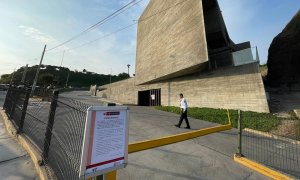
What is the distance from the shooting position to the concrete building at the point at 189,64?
51.5ft

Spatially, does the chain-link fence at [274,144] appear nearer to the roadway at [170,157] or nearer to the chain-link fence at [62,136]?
the roadway at [170,157]

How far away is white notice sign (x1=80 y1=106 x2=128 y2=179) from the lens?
7.11ft

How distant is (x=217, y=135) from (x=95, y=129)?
28.0 ft

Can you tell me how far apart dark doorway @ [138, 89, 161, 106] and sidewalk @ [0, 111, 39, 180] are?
1854 cm

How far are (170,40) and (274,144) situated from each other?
16.6 metres

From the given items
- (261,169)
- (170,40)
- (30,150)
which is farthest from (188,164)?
(170,40)

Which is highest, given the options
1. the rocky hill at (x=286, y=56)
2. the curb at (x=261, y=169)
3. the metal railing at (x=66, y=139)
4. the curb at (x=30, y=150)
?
the rocky hill at (x=286, y=56)

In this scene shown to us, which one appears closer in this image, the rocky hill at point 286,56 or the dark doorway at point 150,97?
the rocky hill at point 286,56

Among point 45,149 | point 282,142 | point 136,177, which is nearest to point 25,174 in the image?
point 45,149

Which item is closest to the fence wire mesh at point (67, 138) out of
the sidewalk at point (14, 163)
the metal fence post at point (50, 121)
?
the metal fence post at point (50, 121)

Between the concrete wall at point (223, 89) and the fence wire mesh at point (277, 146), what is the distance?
2.67 metres

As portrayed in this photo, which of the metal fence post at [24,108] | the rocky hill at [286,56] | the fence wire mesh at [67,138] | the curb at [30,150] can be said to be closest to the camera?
the fence wire mesh at [67,138]

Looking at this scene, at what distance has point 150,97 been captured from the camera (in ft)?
86.9

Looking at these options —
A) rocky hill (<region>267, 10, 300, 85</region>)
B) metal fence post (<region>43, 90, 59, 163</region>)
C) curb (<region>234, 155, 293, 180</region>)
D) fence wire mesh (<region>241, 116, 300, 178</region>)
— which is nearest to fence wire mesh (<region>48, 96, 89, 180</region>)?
metal fence post (<region>43, 90, 59, 163</region>)
